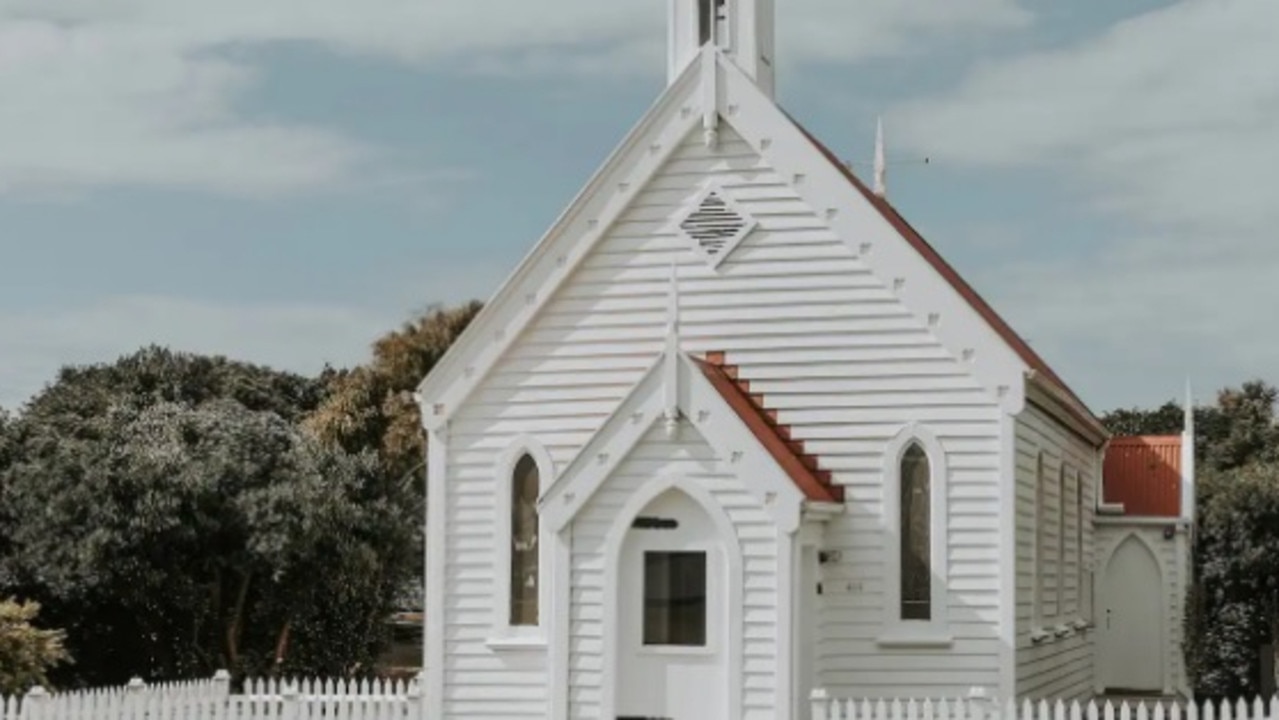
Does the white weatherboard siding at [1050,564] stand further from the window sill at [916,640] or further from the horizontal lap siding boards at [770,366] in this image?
the horizontal lap siding boards at [770,366]

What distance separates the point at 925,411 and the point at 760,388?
228cm

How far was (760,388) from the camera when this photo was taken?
2827 cm

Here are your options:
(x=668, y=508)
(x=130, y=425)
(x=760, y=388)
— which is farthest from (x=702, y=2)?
(x=130, y=425)

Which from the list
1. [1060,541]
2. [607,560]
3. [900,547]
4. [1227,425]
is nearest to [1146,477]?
[1060,541]

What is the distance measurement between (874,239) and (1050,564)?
24.5ft

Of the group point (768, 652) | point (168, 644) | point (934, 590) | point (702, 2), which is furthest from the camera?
point (168, 644)

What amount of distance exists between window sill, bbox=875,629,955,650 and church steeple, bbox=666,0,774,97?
839cm

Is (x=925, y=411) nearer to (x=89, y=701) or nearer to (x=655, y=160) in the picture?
(x=655, y=160)

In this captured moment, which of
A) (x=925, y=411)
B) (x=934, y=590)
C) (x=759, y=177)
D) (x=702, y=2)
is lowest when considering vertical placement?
(x=934, y=590)

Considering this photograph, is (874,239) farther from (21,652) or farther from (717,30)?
(21,652)

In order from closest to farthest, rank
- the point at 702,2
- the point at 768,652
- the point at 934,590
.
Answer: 1. the point at 768,652
2. the point at 934,590
3. the point at 702,2

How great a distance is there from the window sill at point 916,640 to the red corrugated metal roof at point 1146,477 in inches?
640

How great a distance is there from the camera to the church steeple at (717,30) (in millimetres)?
30500

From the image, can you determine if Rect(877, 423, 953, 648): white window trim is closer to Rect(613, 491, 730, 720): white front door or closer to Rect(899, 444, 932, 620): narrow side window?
Rect(899, 444, 932, 620): narrow side window
